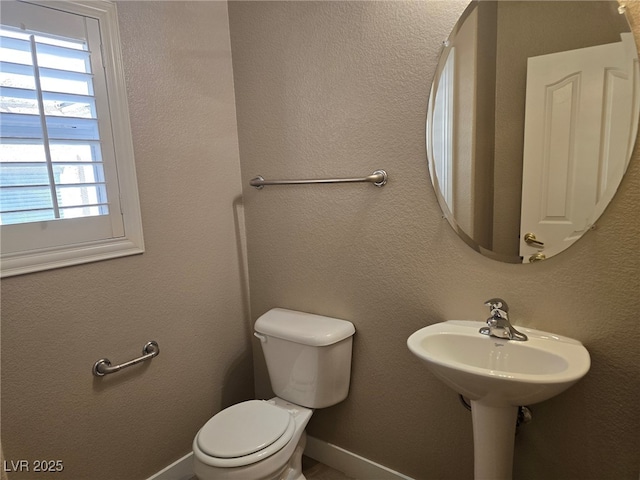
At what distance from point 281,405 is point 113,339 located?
2.49ft

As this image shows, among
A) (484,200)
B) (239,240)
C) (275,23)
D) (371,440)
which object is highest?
(275,23)

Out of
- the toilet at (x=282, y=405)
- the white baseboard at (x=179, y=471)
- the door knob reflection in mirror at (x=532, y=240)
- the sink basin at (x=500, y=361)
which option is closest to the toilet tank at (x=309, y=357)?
the toilet at (x=282, y=405)

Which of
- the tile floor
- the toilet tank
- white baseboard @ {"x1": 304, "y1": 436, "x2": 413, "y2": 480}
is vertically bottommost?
the tile floor

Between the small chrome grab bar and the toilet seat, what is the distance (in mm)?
401

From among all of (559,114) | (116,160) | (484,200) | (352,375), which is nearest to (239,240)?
(116,160)

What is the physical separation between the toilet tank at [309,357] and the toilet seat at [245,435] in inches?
5.8

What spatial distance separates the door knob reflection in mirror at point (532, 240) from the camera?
4.33ft

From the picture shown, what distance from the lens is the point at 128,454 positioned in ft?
5.63

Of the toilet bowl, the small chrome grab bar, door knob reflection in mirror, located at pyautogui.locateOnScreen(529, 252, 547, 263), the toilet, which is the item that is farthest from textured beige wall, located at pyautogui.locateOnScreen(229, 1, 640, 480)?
the small chrome grab bar

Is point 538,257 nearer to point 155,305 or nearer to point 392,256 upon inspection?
point 392,256

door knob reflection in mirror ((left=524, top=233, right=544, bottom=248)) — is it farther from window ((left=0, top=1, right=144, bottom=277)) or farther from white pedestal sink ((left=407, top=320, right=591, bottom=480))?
window ((left=0, top=1, right=144, bottom=277))

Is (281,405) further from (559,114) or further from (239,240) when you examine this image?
(559,114)

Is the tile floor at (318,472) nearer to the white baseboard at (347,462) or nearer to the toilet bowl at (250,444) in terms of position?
the white baseboard at (347,462)

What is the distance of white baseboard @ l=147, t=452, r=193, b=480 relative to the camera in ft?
6.03
